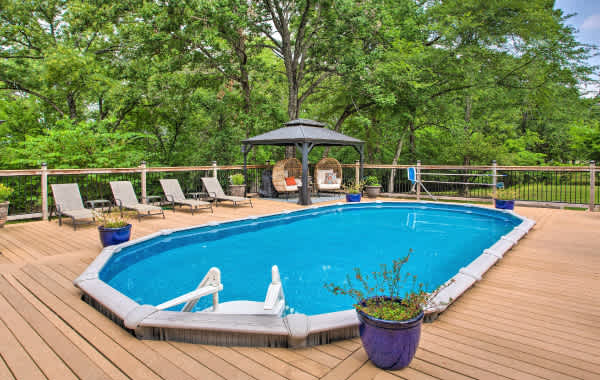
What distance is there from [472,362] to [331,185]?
30.0 feet

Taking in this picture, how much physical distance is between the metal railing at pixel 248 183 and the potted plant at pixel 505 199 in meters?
0.45

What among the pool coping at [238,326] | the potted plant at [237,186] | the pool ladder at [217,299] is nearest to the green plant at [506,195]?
the pool coping at [238,326]

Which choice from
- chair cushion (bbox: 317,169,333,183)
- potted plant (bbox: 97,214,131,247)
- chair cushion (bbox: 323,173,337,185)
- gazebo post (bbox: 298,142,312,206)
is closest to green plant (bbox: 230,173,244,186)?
gazebo post (bbox: 298,142,312,206)

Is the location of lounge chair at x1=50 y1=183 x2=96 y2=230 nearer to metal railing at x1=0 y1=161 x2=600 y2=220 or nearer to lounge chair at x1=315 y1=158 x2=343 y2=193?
metal railing at x1=0 y1=161 x2=600 y2=220

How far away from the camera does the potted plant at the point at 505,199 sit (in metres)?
8.02

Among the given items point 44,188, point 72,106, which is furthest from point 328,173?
point 72,106

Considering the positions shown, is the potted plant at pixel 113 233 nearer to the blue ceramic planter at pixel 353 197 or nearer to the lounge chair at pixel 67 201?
the lounge chair at pixel 67 201

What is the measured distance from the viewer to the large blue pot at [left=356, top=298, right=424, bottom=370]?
6.19ft

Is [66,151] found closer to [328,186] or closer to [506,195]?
[328,186]

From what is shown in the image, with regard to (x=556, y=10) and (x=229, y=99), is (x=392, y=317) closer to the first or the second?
(x=229, y=99)

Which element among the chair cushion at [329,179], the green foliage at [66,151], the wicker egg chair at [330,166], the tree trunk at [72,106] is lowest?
the chair cushion at [329,179]

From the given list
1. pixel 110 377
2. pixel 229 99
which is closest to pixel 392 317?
pixel 110 377

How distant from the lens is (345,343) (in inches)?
92.6

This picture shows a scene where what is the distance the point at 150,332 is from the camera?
8.00 feet
